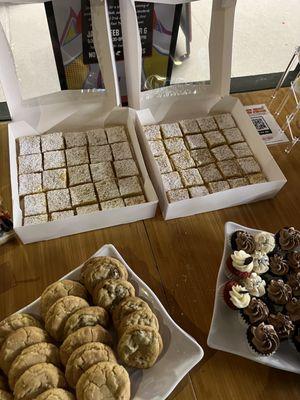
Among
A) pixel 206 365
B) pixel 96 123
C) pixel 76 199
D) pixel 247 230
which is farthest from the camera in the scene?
pixel 96 123

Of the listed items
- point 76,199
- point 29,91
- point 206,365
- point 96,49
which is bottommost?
point 206,365

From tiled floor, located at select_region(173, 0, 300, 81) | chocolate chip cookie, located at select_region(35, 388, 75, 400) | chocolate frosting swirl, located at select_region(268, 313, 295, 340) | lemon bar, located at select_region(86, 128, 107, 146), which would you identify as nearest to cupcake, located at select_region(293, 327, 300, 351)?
chocolate frosting swirl, located at select_region(268, 313, 295, 340)

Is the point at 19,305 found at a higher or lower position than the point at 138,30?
lower

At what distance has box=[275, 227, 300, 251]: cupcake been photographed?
1.11 m

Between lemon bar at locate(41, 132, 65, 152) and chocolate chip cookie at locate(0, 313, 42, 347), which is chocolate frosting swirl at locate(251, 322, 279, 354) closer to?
chocolate chip cookie at locate(0, 313, 42, 347)

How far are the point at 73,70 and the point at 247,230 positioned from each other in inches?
33.7

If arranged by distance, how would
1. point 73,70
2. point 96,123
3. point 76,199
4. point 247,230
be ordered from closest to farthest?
point 247,230
point 76,199
point 73,70
point 96,123

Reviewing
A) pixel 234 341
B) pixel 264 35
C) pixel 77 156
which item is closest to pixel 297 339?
pixel 234 341

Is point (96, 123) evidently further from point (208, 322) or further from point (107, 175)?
point (208, 322)

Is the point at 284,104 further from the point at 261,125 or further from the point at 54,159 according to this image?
the point at 54,159

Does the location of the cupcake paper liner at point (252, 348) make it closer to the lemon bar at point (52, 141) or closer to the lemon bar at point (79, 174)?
the lemon bar at point (79, 174)

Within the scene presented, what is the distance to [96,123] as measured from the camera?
1.53 meters

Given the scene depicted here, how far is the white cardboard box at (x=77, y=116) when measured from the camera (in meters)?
1.19

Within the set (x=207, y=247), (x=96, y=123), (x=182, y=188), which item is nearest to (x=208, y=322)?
(x=207, y=247)
